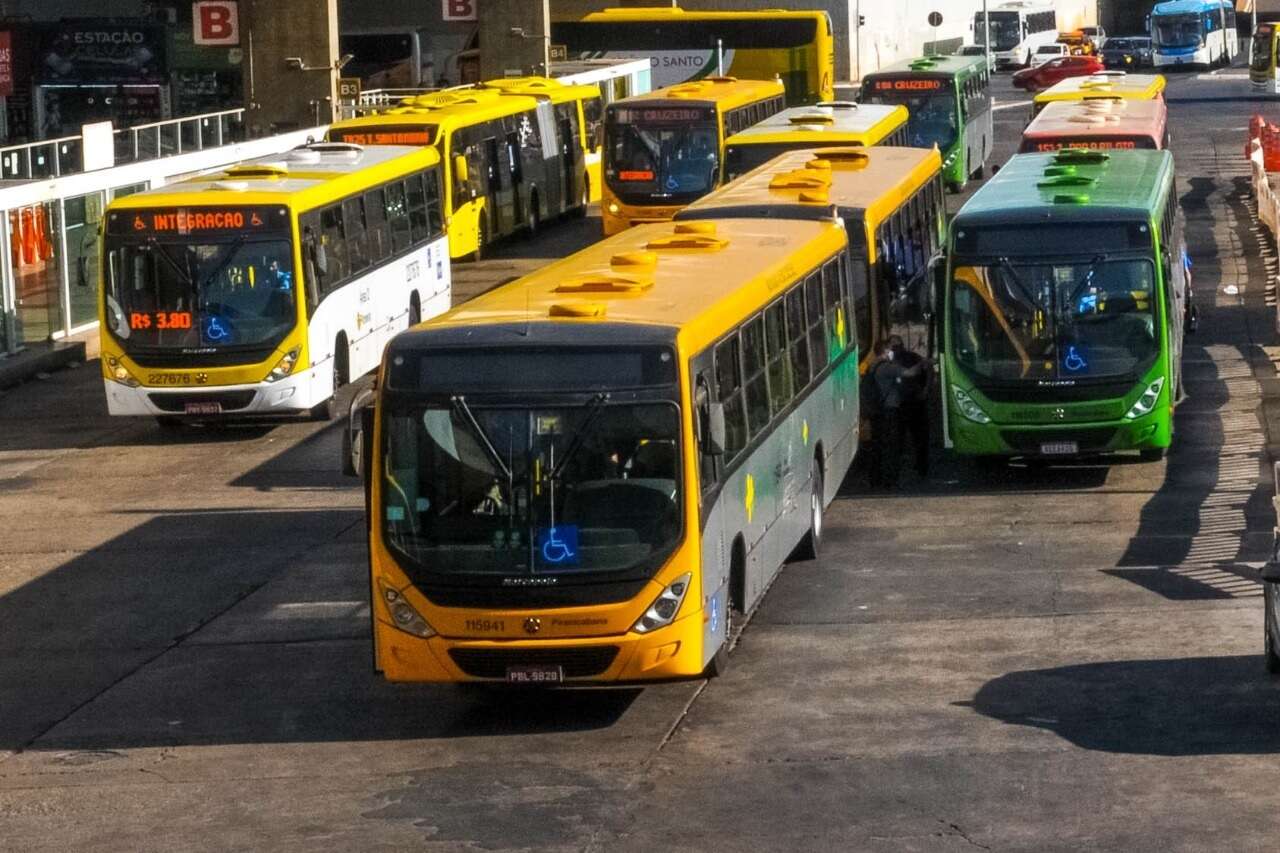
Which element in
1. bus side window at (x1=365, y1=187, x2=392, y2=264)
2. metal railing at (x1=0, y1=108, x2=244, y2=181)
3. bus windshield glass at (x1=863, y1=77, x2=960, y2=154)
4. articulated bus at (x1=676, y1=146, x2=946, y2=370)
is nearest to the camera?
articulated bus at (x1=676, y1=146, x2=946, y2=370)

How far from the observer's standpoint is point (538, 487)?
1341 centimetres

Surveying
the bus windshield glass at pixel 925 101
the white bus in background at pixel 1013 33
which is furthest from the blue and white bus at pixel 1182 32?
the bus windshield glass at pixel 925 101

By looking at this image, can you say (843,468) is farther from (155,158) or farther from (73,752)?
(155,158)

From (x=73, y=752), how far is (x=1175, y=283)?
14588mm

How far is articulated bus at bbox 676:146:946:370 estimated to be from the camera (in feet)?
78.2

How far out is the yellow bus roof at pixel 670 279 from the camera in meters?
14.2

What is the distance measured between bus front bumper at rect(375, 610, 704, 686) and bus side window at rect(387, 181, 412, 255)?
16.1m

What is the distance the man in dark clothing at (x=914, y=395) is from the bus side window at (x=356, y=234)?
768 cm

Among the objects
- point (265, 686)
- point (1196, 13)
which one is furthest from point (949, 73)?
point (1196, 13)

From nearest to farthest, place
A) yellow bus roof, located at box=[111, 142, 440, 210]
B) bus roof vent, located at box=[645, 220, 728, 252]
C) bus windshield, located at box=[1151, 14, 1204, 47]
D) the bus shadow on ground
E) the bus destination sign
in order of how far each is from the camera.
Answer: the bus shadow on ground < bus roof vent, located at box=[645, 220, 728, 252] < the bus destination sign < yellow bus roof, located at box=[111, 142, 440, 210] < bus windshield, located at box=[1151, 14, 1204, 47]

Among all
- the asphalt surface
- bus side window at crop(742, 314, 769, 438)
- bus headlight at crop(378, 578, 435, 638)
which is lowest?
the asphalt surface

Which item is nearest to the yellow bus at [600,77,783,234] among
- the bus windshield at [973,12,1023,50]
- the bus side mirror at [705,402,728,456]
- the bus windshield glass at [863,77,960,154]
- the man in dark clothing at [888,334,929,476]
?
the bus windshield glass at [863,77,960,154]

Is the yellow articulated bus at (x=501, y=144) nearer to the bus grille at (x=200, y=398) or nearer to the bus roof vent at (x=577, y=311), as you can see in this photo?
the bus grille at (x=200, y=398)

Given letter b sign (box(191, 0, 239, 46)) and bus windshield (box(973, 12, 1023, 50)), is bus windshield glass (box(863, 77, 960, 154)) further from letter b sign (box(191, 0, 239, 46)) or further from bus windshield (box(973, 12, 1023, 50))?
bus windshield (box(973, 12, 1023, 50))
